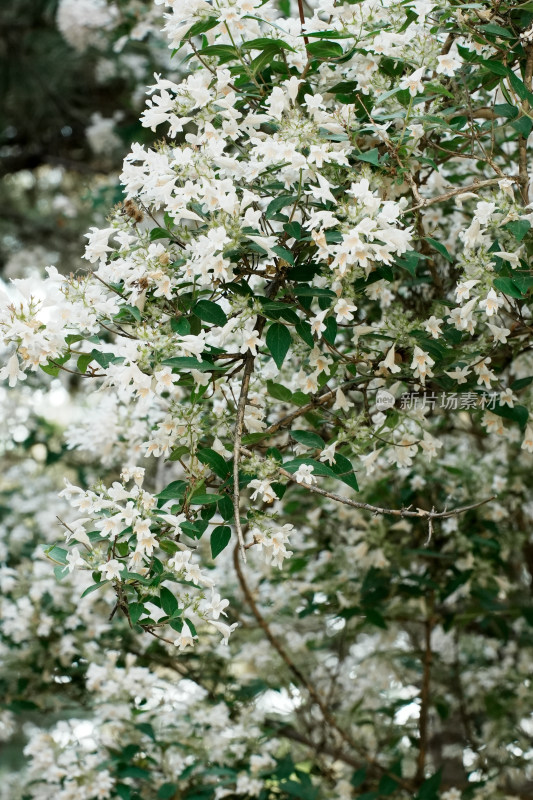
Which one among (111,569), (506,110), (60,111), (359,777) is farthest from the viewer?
(60,111)

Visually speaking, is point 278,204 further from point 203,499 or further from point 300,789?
point 300,789

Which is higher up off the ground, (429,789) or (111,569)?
(111,569)

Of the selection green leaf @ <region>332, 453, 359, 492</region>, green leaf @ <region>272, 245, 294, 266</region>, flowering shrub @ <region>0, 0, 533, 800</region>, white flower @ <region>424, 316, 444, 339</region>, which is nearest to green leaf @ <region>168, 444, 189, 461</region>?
flowering shrub @ <region>0, 0, 533, 800</region>

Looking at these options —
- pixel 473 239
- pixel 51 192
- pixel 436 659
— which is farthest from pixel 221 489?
pixel 51 192

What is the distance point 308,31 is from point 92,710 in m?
1.89

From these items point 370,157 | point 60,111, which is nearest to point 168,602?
point 370,157

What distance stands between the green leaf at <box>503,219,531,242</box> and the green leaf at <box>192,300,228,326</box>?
450 mm

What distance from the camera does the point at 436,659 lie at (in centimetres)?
298

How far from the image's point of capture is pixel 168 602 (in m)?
1.28

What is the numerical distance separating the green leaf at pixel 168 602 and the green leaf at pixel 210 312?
0.39 metres

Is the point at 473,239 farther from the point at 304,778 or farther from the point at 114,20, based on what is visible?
the point at 114,20

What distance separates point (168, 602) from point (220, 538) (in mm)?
133

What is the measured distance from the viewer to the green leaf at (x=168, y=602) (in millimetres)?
1270

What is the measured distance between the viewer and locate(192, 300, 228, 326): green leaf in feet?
4.38
